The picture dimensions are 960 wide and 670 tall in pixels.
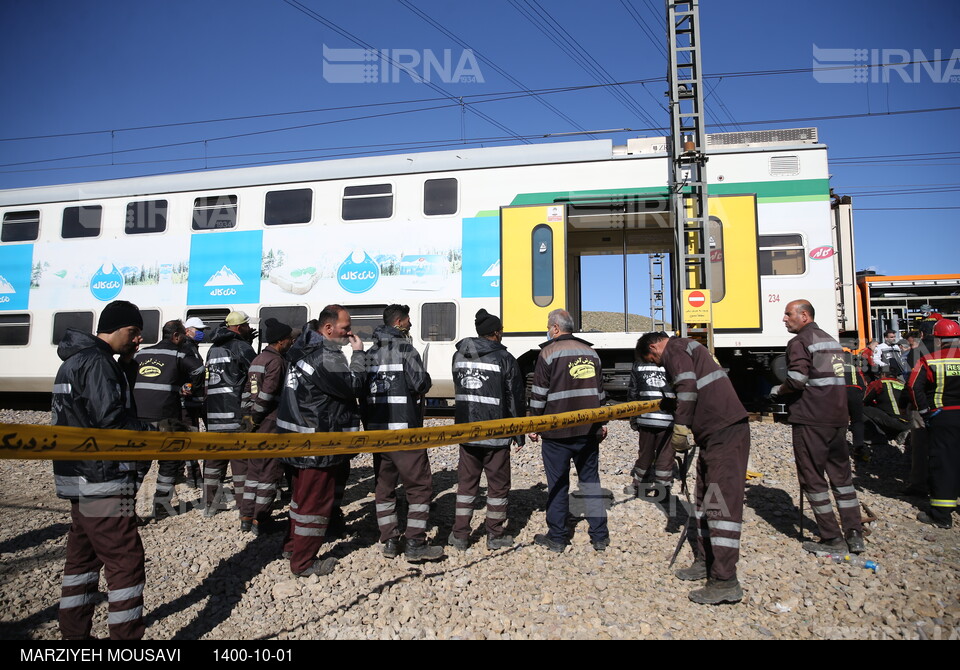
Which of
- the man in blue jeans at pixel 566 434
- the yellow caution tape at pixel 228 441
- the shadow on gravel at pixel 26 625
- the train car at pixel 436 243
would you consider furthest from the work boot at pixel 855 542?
the shadow on gravel at pixel 26 625

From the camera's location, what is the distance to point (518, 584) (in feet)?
13.0

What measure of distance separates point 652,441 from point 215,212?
9.12 metres

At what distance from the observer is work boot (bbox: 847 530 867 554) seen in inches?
171

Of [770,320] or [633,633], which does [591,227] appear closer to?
[770,320]

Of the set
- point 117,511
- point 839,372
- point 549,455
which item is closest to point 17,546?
point 117,511

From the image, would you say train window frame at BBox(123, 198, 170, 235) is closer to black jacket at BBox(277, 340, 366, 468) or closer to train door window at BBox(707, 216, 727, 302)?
black jacket at BBox(277, 340, 366, 468)

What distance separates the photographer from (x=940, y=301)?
14.6 meters

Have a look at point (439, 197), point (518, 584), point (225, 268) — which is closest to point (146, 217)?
point (225, 268)

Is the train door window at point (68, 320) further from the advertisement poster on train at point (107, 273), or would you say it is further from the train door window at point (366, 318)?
the train door window at point (366, 318)

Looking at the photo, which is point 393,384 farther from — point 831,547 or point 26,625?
point 831,547

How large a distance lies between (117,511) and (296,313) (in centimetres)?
740

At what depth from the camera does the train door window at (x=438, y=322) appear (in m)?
9.40

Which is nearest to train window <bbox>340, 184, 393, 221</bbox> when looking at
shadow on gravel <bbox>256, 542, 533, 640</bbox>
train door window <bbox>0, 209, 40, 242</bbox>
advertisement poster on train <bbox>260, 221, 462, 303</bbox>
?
advertisement poster on train <bbox>260, 221, 462, 303</bbox>

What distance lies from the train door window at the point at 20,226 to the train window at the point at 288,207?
5.49 metres
